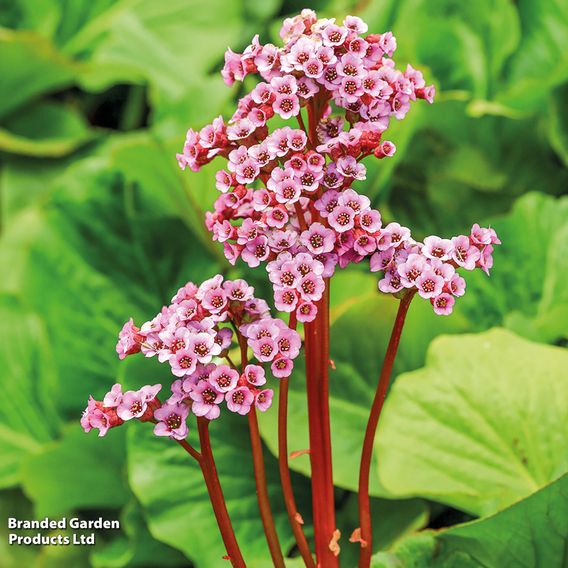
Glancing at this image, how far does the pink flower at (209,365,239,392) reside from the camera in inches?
15.9

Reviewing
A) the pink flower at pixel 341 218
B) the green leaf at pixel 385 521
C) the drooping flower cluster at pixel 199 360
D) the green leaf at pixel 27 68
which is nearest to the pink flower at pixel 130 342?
the drooping flower cluster at pixel 199 360

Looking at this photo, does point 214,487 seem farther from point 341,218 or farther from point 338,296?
point 338,296

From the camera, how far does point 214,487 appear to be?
45cm

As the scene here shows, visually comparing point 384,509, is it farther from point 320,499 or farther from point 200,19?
point 200,19

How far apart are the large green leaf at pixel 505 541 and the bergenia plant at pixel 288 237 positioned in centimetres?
14

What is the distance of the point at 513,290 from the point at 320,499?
0.41 m

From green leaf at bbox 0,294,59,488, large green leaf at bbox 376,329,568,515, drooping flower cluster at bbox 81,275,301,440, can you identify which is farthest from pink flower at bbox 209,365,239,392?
green leaf at bbox 0,294,59,488

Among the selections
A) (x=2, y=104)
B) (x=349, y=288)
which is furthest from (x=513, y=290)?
(x=2, y=104)

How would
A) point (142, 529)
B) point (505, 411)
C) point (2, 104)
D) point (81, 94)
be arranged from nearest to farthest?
1. point (505, 411)
2. point (142, 529)
3. point (2, 104)
4. point (81, 94)

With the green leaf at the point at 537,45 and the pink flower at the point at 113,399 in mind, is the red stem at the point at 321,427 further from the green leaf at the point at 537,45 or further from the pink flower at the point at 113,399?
the green leaf at the point at 537,45

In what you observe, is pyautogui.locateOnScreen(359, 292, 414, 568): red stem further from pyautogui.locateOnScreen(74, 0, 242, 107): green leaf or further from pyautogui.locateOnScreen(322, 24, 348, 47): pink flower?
pyautogui.locateOnScreen(74, 0, 242, 107): green leaf

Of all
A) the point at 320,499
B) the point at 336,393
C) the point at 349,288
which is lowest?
the point at 320,499

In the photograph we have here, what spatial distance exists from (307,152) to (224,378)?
0.12 meters

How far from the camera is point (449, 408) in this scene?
0.65 m
